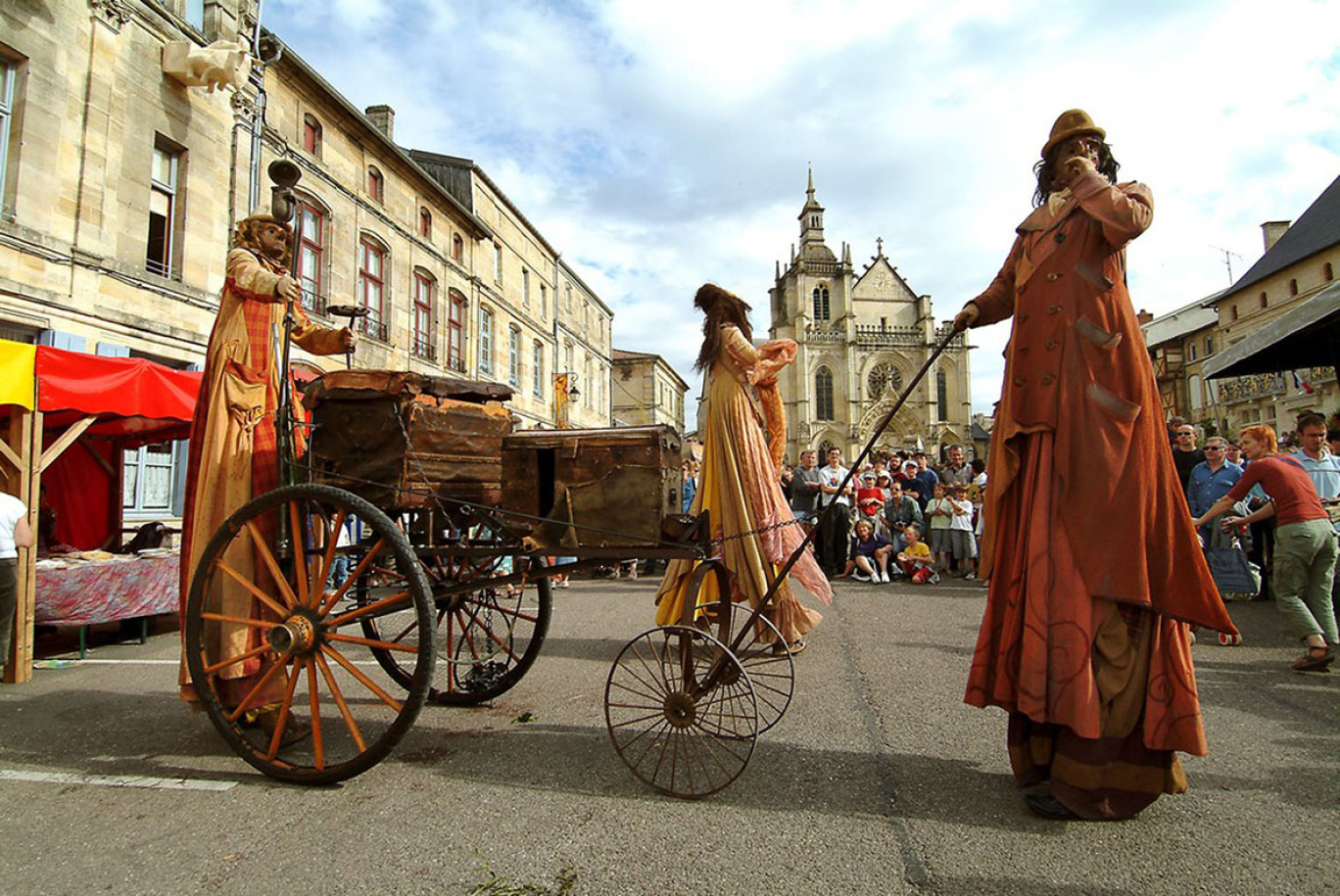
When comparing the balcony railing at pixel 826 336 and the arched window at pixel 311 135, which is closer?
A: the arched window at pixel 311 135

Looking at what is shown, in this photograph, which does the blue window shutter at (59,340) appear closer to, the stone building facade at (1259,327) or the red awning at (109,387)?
the red awning at (109,387)

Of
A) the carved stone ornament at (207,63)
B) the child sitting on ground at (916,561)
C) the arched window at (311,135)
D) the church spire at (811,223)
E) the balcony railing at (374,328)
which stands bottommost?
the child sitting on ground at (916,561)

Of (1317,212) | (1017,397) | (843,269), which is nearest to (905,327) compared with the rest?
(843,269)

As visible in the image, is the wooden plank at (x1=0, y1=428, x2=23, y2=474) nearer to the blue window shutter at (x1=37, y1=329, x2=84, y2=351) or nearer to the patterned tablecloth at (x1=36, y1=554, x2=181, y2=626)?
the patterned tablecloth at (x1=36, y1=554, x2=181, y2=626)

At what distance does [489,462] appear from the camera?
3.74 m

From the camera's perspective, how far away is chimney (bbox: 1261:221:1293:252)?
40344 mm

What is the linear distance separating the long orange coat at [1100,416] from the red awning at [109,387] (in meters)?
6.49

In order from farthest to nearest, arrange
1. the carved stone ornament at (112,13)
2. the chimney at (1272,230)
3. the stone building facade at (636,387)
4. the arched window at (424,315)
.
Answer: the stone building facade at (636,387) → the chimney at (1272,230) → the arched window at (424,315) → the carved stone ornament at (112,13)

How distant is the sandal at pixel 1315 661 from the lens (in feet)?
16.1

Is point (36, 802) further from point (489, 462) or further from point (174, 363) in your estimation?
point (174, 363)

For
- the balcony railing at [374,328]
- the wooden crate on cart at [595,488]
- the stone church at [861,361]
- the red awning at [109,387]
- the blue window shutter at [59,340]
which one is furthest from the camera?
the stone church at [861,361]

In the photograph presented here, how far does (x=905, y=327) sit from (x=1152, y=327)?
73.6ft

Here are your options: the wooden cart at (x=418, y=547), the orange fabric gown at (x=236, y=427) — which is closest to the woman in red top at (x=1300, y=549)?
the wooden cart at (x=418, y=547)

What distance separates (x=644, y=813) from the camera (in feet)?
8.92
